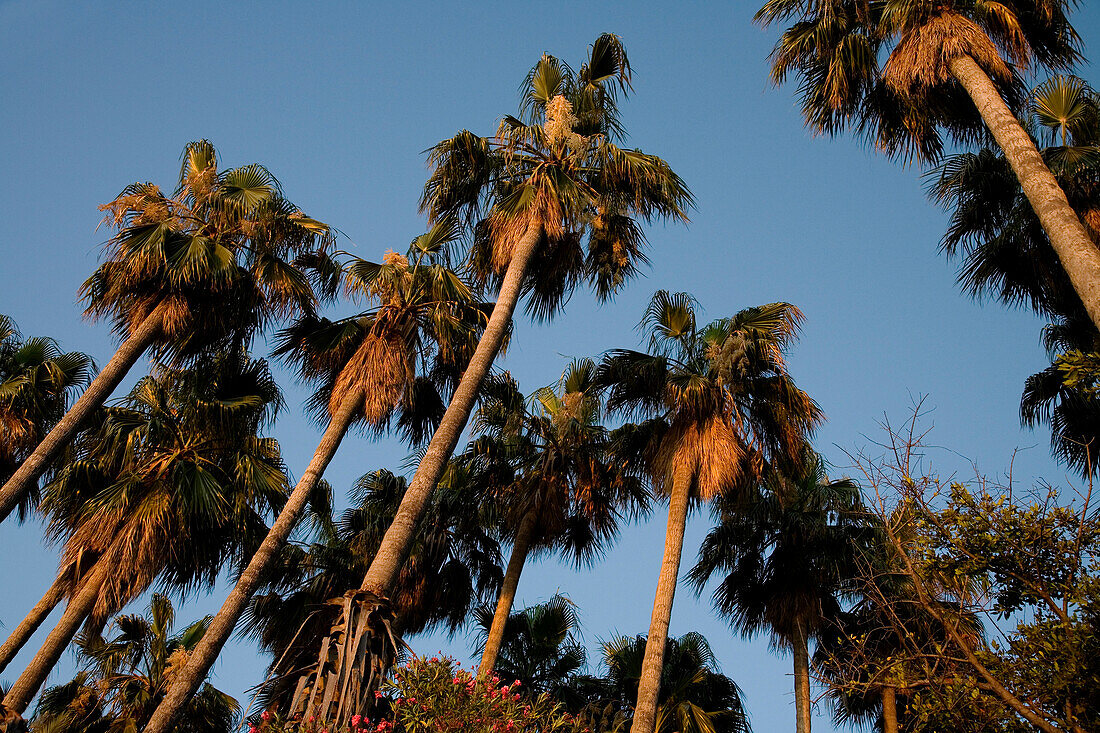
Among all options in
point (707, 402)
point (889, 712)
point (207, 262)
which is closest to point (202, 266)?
point (207, 262)

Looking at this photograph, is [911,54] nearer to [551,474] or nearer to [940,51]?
[940,51]

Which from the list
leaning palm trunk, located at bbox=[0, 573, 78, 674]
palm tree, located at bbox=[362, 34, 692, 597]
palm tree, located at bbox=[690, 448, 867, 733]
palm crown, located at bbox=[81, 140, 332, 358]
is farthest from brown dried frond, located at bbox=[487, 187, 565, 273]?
leaning palm trunk, located at bbox=[0, 573, 78, 674]

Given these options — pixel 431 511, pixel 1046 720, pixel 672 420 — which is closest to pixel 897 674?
pixel 1046 720

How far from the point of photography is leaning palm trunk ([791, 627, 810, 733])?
15586mm

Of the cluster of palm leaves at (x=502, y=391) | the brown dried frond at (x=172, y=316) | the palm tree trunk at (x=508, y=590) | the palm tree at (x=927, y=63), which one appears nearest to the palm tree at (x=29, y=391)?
the cluster of palm leaves at (x=502, y=391)

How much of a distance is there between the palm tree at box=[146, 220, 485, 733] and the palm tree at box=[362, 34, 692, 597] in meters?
0.77

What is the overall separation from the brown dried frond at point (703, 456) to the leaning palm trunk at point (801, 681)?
4279mm

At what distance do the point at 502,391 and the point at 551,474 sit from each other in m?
1.65

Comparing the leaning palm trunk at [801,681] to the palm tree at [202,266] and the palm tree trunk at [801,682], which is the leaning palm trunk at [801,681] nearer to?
the palm tree trunk at [801,682]

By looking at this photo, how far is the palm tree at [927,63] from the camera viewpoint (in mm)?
11516

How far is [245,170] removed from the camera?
47.6 feet

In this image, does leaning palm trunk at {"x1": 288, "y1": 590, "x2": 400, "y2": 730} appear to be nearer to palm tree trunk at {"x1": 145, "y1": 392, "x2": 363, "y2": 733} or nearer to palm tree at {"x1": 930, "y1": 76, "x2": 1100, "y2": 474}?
palm tree trunk at {"x1": 145, "y1": 392, "x2": 363, "y2": 733}

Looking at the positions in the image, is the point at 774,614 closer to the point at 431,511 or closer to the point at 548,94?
the point at 431,511

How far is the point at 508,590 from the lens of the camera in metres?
15.1
